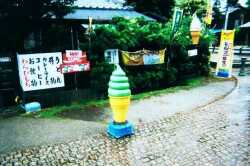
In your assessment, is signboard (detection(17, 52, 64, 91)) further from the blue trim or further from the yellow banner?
the blue trim

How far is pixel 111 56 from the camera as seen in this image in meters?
10.9

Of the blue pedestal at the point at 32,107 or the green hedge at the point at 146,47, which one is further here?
the green hedge at the point at 146,47

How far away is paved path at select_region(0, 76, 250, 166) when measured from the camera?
5.60 metres

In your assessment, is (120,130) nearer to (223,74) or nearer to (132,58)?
(132,58)

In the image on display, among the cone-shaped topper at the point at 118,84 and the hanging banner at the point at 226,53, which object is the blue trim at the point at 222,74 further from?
the cone-shaped topper at the point at 118,84

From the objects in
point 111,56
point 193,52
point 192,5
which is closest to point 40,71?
point 111,56

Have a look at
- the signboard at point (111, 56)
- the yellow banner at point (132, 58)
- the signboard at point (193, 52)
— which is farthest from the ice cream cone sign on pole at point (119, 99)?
the signboard at point (193, 52)

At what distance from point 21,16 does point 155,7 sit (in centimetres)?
1548

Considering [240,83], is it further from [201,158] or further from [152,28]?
[201,158]

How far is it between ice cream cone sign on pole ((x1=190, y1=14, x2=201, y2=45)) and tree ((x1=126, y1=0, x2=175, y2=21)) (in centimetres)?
914

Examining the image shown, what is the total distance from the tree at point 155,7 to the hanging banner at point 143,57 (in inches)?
441

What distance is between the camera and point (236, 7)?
146 ft

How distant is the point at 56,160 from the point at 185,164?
2442mm

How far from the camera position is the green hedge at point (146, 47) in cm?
1049
